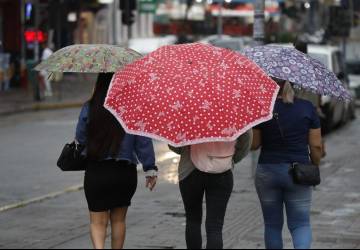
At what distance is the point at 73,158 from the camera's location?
21.8 ft

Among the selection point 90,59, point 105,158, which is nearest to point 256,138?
point 105,158

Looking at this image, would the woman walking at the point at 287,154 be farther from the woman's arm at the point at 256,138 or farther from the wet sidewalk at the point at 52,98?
the wet sidewalk at the point at 52,98

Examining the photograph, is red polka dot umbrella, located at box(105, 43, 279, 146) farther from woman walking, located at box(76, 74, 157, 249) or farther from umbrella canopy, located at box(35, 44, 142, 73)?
umbrella canopy, located at box(35, 44, 142, 73)

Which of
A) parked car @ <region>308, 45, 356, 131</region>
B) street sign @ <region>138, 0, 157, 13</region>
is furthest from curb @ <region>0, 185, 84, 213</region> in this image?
street sign @ <region>138, 0, 157, 13</region>

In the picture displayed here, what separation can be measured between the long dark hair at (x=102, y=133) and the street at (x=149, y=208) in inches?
67.0

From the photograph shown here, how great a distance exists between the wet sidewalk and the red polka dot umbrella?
19.8 metres

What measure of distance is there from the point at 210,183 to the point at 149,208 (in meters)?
3.89

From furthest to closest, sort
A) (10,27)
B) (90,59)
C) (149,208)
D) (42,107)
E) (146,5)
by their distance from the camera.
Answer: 1. (146,5)
2. (10,27)
3. (42,107)
4. (149,208)
5. (90,59)

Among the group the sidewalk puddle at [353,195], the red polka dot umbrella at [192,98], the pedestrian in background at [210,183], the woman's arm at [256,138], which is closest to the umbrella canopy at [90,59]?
the red polka dot umbrella at [192,98]

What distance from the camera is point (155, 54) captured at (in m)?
6.36

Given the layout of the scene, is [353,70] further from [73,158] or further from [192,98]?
[192,98]

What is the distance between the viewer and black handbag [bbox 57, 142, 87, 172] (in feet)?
21.7

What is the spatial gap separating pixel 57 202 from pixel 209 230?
185 inches

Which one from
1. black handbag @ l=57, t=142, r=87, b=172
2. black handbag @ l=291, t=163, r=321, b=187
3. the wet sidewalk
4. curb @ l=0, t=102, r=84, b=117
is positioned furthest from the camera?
the wet sidewalk
